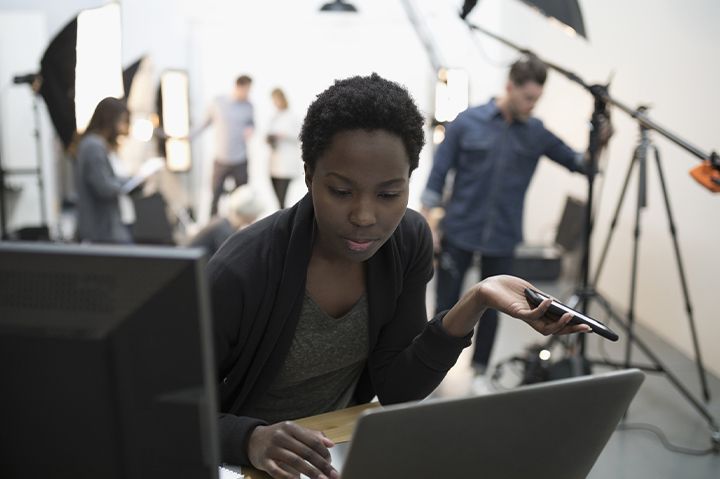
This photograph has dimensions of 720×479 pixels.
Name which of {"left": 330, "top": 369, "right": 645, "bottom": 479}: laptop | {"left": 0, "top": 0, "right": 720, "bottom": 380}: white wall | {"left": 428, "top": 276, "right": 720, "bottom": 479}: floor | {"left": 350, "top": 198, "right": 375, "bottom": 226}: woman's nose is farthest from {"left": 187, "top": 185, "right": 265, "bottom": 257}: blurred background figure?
{"left": 330, "top": 369, "right": 645, "bottom": 479}: laptop

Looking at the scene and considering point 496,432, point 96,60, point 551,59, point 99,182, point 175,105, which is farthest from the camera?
point 551,59

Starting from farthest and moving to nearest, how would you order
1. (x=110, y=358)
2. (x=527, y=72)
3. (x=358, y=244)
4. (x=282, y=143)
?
(x=282, y=143) → (x=527, y=72) → (x=358, y=244) → (x=110, y=358)

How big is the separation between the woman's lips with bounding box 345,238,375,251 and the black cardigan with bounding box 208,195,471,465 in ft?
0.35

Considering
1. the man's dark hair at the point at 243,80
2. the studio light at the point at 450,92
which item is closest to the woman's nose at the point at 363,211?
the studio light at the point at 450,92

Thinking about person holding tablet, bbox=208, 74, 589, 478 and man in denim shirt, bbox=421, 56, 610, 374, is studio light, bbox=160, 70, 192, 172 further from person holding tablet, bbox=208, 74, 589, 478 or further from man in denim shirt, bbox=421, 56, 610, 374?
person holding tablet, bbox=208, 74, 589, 478

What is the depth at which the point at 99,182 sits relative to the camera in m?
3.85

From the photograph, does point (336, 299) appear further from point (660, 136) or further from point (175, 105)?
point (660, 136)

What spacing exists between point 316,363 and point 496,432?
0.58 m

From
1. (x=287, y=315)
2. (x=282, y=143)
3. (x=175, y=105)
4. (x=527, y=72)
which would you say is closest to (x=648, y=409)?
(x=527, y=72)

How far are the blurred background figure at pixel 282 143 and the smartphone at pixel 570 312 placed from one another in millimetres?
5911

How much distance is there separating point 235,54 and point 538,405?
279 inches

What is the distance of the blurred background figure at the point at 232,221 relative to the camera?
3.20m

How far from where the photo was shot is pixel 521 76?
3.08m

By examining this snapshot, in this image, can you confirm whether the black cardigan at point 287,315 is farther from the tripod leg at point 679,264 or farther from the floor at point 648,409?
the tripod leg at point 679,264
